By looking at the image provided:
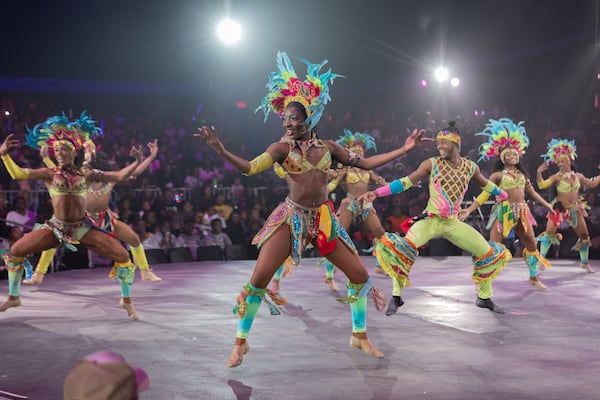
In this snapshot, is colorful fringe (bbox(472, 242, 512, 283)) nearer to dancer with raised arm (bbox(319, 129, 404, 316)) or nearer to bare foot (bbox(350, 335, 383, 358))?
bare foot (bbox(350, 335, 383, 358))

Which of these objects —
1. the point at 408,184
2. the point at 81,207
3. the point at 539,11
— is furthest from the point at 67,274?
the point at 539,11

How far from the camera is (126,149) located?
1450 cm

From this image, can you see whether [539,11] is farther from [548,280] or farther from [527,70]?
[548,280]

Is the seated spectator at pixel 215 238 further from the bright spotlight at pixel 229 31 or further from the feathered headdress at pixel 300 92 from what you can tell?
the feathered headdress at pixel 300 92

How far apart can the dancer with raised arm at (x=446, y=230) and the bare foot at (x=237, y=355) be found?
2.26 meters

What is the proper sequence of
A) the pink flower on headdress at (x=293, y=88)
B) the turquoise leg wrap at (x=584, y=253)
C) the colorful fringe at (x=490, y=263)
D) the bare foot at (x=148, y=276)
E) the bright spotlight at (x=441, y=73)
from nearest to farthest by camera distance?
the pink flower on headdress at (x=293, y=88) < the colorful fringe at (x=490, y=263) < the bare foot at (x=148, y=276) < the turquoise leg wrap at (x=584, y=253) < the bright spotlight at (x=441, y=73)

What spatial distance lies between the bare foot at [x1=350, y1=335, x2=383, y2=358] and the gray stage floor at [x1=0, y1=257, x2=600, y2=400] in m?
0.06

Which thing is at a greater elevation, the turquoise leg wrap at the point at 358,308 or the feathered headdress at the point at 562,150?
the feathered headdress at the point at 562,150

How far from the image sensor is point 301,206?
4746mm

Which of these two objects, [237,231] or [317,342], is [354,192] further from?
[317,342]

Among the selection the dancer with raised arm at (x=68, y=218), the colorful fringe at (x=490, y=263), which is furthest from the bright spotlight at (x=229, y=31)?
the colorful fringe at (x=490, y=263)

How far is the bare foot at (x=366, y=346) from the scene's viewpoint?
475 cm

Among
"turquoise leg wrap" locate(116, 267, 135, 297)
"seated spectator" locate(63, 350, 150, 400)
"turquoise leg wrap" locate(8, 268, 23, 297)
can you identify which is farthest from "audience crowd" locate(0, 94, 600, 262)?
"seated spectator" locate(63, 350, 150, 400)

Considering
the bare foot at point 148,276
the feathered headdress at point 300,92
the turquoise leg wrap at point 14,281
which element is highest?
the feathered headdress at point 300,92
